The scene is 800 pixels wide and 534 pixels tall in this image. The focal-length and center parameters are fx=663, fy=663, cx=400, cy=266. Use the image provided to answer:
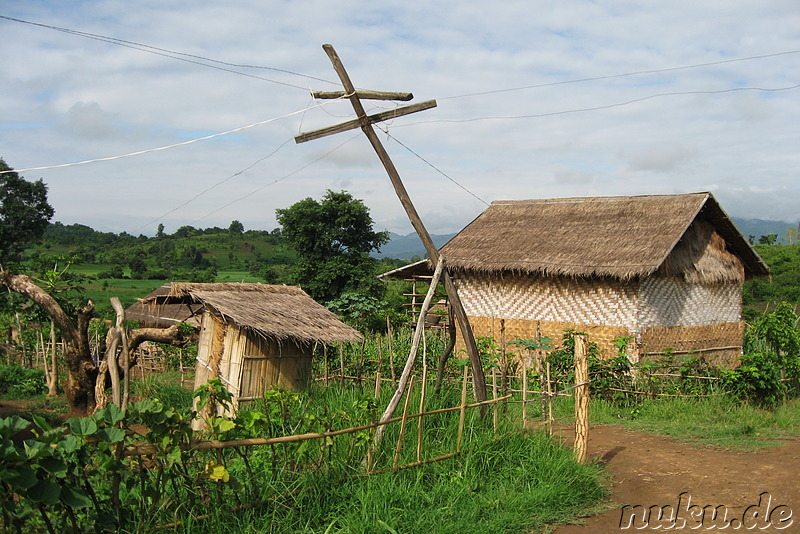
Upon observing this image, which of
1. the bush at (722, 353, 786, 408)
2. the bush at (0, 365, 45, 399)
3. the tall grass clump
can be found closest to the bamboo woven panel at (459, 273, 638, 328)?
the bush at (722, 353, 786, 408)

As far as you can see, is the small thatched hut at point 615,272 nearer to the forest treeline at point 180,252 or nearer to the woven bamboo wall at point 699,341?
the woven bamboo wall at point 699,341

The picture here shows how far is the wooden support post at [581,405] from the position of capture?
6508mm

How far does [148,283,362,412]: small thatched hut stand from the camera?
29.2 ft

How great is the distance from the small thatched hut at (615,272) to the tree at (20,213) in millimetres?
20248

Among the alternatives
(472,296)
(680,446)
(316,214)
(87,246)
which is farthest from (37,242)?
(680,446)

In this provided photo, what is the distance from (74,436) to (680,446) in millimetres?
6636

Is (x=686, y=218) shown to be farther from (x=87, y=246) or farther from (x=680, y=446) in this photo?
(x=87, y=246)

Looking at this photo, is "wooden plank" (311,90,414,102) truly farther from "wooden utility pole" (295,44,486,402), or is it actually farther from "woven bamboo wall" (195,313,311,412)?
"woven bamboo wall" (195,313,311,412)

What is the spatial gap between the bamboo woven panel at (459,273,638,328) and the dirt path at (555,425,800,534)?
3536 millimetres

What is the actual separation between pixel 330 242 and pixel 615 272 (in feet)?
46.1

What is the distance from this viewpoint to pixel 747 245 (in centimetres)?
1322

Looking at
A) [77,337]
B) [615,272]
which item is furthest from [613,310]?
[77,337]

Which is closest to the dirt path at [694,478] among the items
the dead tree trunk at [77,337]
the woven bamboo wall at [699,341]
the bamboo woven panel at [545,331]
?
the bamboo woven panel at [545,331]

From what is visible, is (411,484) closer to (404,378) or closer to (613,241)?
(404,378)
